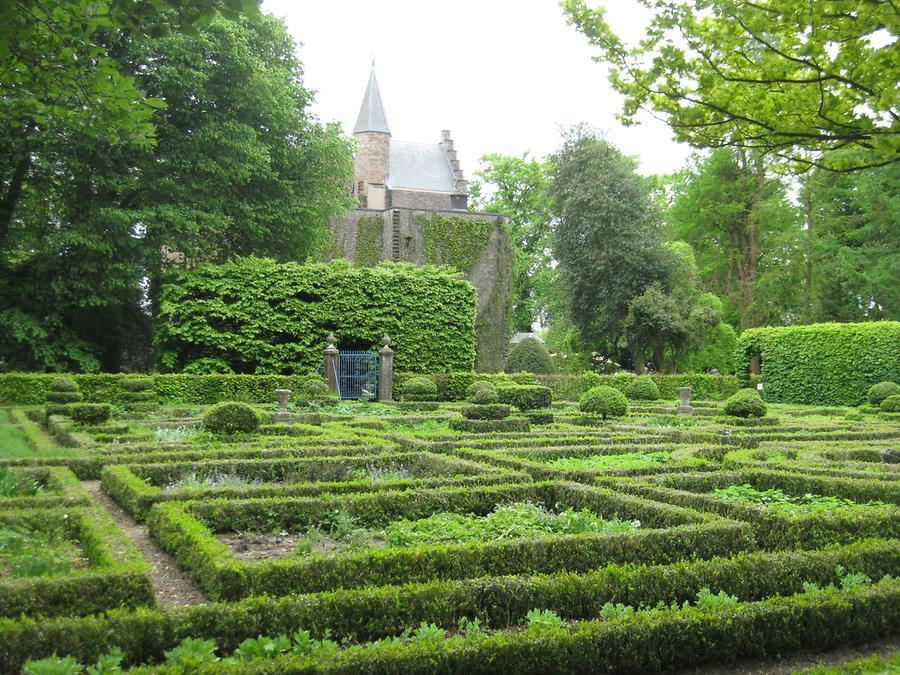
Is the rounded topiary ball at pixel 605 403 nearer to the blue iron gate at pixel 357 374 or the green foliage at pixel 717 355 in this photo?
the blue iron gate at pixel 357 374

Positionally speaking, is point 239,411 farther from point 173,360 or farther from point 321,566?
point 173,360

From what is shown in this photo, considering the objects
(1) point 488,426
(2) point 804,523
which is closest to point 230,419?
(1) point 488,426

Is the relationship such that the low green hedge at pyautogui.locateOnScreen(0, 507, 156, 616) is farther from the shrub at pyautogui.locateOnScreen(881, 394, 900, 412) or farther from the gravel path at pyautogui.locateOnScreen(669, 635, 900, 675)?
the shrub at pyautogui.locateOnScreen(881, 394, 900, 412)

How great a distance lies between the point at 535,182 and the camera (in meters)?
44.5

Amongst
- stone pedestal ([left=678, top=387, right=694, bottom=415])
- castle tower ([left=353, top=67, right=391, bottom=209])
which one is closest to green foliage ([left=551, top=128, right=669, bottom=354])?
castle tower ([left=353, top=67, right=391, bottom=209])

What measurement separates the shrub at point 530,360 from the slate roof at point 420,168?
57.5 feet

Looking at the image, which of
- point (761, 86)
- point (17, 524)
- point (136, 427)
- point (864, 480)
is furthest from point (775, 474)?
point (136, 427)

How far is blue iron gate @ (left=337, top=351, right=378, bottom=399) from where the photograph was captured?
78.2 ft

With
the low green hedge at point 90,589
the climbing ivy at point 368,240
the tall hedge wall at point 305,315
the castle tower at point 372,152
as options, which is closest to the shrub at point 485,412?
the low green hedge at point 90,589

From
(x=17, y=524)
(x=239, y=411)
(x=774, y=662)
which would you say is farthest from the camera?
(x=239, y=411)

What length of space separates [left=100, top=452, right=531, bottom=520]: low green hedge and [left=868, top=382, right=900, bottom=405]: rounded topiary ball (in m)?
15.3

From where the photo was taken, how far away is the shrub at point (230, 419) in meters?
11.9

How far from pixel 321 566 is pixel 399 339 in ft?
70.0

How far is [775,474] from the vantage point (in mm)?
8031
